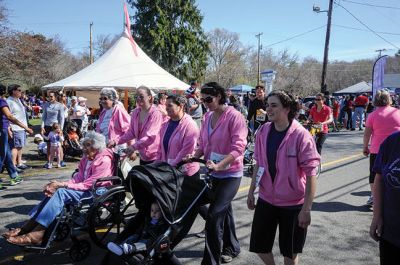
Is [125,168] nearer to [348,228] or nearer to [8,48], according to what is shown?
[348,228]

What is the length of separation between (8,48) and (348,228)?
2076cm

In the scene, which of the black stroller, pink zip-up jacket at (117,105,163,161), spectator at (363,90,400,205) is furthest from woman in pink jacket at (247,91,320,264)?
spectator at (363,90,400,205)

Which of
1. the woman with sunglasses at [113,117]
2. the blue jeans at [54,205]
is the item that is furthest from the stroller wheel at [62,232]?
the woman with sunglasses at [113,117]

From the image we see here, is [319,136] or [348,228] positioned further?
[319,136]

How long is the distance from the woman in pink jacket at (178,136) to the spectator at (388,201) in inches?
77.8

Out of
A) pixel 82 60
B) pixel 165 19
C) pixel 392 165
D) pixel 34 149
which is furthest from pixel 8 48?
pixel 82 60

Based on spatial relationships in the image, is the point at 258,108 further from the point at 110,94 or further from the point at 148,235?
the point at 148,235

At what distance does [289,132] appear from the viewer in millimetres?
2971

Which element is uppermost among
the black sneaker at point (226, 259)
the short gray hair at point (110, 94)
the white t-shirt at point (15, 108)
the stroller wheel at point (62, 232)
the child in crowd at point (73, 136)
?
the short gray hair at point (110, 94)

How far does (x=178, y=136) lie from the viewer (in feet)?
13.3

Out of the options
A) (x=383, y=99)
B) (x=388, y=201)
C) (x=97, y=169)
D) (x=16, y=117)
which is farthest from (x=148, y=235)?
(x=16, y=117)

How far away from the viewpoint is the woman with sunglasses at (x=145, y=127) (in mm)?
4918

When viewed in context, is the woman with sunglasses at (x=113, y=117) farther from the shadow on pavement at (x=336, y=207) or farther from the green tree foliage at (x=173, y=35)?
the green tree foliage at (x=173, y=35)

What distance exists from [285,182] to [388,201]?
78 centimetres
